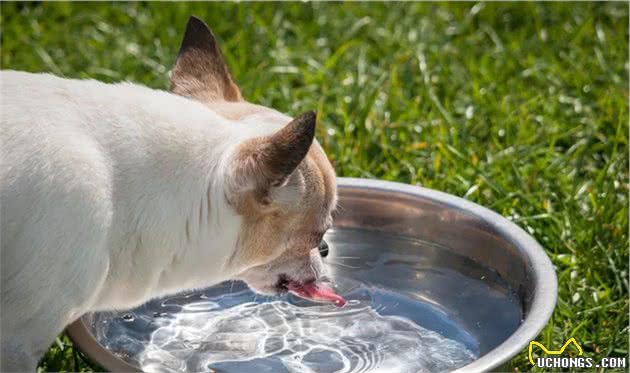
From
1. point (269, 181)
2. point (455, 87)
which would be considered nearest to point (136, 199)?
point (269, 181)

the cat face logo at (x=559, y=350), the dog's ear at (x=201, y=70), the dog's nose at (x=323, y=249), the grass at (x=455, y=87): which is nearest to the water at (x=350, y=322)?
the cat face logo at (x=559, y=350)

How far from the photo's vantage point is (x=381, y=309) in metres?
4.42

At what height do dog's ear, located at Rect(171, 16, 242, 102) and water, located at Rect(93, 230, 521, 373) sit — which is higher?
dog's ear, located at Rect(171, 16, 242, 102)

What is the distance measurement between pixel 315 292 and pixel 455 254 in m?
0.80

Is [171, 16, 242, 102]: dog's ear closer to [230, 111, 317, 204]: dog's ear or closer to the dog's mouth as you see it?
[230, 111, 317, 204]: dog's ear

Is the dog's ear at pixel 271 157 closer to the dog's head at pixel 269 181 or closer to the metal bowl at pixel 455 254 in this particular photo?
the dog's head at pixel 269 181

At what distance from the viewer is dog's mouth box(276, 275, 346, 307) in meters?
3.78

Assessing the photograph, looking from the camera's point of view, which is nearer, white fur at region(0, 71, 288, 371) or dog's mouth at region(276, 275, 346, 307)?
white fur at region(0, 71, 288, 371)

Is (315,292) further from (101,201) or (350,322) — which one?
(101,201)

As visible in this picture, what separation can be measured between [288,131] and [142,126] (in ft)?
1.53

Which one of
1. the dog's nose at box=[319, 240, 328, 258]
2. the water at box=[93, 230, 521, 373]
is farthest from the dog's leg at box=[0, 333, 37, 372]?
the dog's nose at box=[319, 240, 328, 258]

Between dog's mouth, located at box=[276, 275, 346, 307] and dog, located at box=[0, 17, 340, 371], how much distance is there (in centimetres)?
2

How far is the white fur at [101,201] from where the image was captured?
3176 millimetres

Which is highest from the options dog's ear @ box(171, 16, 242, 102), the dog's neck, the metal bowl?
dog's ear @ box(171, 16, 242, 102)
